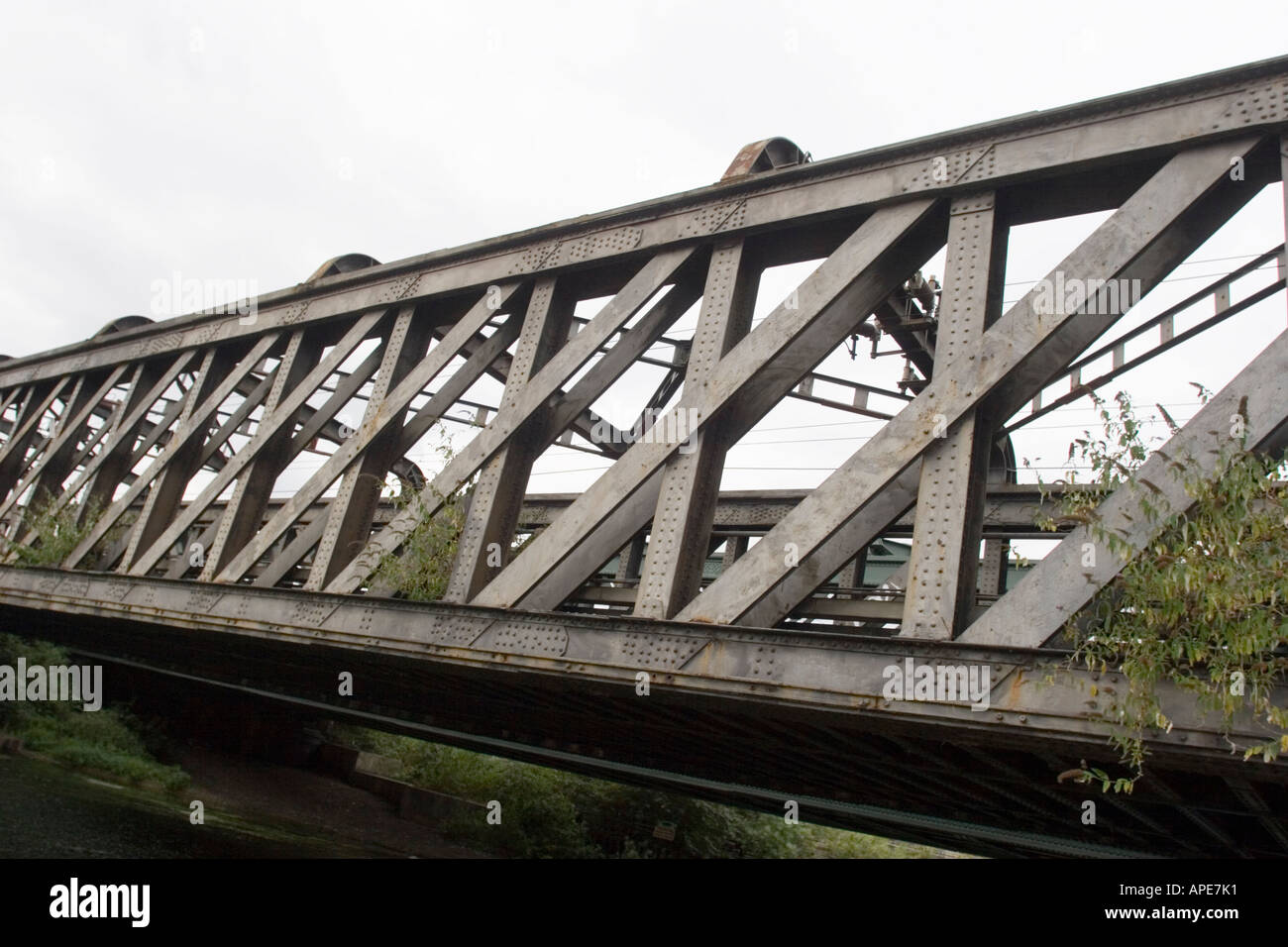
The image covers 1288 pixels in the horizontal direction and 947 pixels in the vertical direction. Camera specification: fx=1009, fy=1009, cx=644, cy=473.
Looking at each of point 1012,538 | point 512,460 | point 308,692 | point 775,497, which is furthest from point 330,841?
point 1012,538

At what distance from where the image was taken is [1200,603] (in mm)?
4848

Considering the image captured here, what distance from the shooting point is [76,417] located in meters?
16.7

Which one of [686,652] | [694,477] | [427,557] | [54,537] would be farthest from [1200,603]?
[54,537]

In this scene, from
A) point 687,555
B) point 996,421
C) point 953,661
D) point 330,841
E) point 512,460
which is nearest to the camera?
point 953,661

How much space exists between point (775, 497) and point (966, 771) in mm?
6293

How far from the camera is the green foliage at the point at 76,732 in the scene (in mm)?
16844

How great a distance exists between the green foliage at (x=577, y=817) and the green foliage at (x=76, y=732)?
620 cm

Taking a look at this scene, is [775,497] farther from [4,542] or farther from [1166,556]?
[4,542]

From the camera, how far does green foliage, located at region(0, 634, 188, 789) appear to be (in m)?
16.8

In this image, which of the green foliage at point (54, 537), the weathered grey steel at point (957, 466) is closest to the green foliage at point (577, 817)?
the green foliage at point (54, 537)

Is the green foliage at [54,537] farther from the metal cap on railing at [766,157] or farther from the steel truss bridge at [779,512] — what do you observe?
the metal cap on railing at [766,157]

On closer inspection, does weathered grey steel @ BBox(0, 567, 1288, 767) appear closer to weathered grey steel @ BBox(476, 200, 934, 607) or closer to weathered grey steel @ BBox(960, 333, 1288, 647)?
weathered grey steel @ BBox(960, 333, 1288, 647)

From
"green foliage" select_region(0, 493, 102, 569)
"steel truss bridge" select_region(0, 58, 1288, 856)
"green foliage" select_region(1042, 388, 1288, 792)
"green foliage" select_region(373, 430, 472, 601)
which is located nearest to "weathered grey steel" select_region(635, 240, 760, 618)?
"steel truss bridge" select_region(0, 58, 1288, 856)

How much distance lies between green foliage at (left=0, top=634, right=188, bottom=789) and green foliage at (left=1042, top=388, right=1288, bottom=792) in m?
16.4
